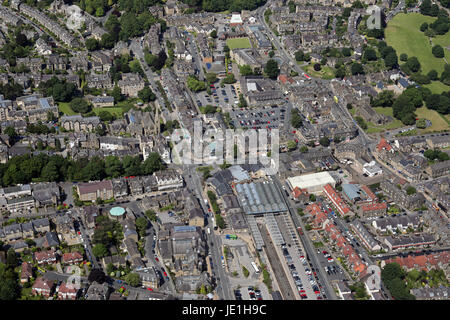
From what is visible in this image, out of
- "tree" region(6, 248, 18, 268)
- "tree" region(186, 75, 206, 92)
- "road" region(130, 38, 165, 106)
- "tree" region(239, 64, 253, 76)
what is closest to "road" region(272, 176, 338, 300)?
"tree" region(186, 75, 206, 92)

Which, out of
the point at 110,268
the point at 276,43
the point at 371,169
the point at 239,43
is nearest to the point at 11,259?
the point at 110,268

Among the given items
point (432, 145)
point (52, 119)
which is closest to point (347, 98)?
point (432, 145)

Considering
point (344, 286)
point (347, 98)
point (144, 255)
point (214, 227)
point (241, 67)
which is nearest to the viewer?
point (344, 286)

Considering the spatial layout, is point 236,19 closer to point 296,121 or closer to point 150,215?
point 296,121

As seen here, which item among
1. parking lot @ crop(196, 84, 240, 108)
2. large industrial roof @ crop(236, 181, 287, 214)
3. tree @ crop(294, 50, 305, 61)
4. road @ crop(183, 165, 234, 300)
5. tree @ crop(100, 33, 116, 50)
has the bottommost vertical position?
road @ crop(183, 165, 234, 300)

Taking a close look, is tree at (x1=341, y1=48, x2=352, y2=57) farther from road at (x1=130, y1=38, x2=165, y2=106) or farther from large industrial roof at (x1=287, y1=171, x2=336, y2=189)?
large industrial roof at (x1=287, y1=171, x2=336, y2=189)

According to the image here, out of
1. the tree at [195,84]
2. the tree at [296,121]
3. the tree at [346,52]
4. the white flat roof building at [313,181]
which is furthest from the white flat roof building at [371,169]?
the tree at [346,52]

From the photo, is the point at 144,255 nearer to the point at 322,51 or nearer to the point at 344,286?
the point at 344,286
